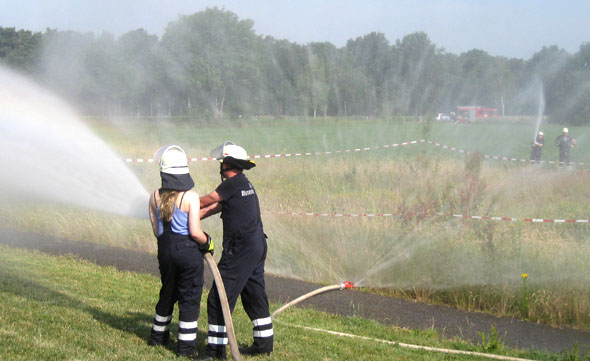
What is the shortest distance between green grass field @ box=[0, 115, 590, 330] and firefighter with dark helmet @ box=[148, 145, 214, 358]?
4.67 metres

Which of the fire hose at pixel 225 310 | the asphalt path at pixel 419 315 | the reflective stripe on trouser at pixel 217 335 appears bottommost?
the asphalt path at pixel 419 315

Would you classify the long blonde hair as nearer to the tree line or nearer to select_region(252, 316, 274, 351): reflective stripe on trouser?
select_region(252, 316, 274, 351): reflective stripe on trouser

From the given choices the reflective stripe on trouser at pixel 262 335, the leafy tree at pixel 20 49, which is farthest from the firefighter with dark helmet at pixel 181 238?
the leafy tree at pixel 20 49

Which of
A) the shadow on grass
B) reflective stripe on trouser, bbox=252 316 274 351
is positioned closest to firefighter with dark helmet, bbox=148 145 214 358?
the shadow on grass

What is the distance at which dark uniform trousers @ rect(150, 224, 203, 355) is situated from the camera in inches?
209

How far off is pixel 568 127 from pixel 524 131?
1.80 metres

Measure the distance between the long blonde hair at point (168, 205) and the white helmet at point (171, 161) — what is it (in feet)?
0.63

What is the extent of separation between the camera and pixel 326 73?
1945 cm

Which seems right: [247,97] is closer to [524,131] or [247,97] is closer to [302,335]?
[524,131]

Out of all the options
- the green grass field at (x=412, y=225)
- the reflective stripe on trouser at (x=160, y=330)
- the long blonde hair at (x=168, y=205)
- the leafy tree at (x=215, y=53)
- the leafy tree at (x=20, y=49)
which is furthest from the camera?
the leafy tree at (x=20, y=49)

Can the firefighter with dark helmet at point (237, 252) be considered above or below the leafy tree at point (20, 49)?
below

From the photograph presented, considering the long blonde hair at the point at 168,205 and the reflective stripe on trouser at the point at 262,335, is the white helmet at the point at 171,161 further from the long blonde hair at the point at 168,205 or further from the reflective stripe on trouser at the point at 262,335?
the reflective stripe on trouser at the point at 262,335

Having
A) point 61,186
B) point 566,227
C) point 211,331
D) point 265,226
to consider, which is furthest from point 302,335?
point 61,186

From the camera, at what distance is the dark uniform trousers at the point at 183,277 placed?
5.31 metres
